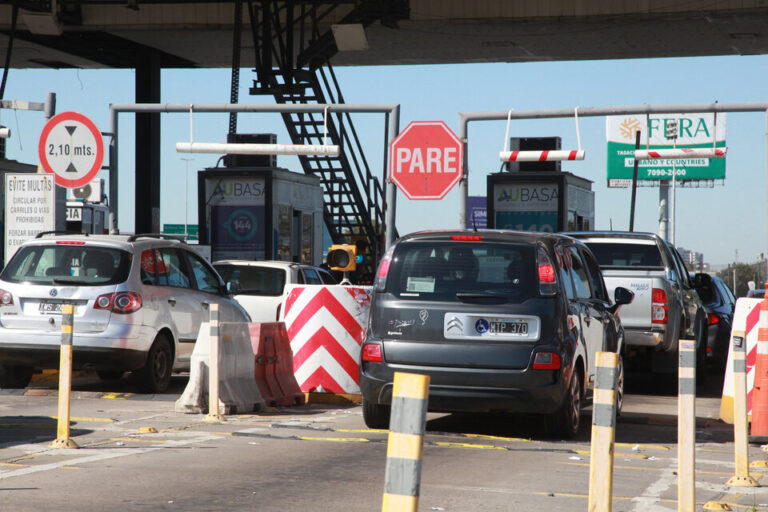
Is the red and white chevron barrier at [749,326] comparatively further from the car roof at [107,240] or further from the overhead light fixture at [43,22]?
the overhead light fixture at [43,22]

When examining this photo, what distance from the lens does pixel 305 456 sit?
8.37 meters

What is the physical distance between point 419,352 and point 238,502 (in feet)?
10.7

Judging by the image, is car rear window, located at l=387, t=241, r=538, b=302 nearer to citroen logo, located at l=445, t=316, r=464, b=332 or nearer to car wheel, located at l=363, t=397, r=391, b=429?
citroen logo, located at l=445, t=316, r=464, b=332

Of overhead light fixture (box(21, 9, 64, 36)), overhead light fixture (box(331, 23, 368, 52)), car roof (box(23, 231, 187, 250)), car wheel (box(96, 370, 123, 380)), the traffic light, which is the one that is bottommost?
car wheel (box(96, 370, 123, 380))

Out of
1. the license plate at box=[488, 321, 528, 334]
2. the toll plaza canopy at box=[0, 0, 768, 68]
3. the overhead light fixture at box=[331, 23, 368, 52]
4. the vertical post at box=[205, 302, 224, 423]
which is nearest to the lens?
the license plate at box=[488, 321, 528, 334]

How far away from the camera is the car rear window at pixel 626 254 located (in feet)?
49.9

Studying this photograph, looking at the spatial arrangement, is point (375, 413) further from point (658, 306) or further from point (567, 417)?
point (658, 306)

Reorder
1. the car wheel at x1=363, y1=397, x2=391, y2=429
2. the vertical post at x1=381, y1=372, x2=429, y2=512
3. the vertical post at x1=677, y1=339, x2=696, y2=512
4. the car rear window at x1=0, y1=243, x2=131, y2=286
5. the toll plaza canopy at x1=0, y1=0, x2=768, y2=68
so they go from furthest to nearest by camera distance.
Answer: the toll plaza canopy at x1=0, y1=0, x2=768, y2=68
the car rear window at x1=0, y1=243, x2=131, y2=286
the car wheel at x1=363, y1=397, x2=391, y2=429
the vertical post at x1=677, y1=339, x2=696, y2=512
the vertical post at x1=381, y1=372, x2=429, y2=512

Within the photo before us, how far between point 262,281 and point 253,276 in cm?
15

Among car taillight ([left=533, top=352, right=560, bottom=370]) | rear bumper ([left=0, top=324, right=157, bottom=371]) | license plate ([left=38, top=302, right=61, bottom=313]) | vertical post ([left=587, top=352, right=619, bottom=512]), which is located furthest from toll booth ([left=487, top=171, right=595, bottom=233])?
vertical post ([left=587, top=352, right=619, bottom=512])

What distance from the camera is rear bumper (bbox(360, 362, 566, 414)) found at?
937cm

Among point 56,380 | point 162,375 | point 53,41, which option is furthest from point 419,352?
point 53,41

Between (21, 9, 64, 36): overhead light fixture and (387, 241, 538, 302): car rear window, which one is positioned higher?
(21, 9, 64, 36): overhead light fixture

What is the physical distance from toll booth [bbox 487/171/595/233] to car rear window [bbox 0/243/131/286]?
46.3 ft
